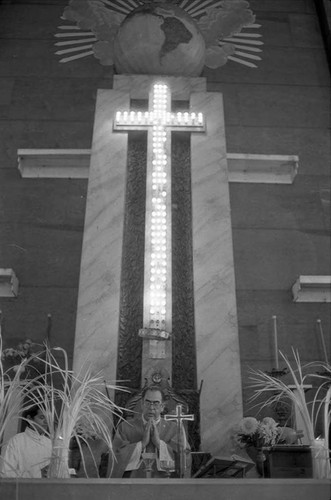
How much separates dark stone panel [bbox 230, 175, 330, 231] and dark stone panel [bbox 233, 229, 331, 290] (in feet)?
0.43

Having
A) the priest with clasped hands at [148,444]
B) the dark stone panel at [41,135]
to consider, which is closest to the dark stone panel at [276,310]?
the priest with clasped hands at [148,444]

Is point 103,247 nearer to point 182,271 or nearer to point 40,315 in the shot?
point 182,271

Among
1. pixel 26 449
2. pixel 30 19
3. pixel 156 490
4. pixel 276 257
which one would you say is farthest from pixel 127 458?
pixel 30 19

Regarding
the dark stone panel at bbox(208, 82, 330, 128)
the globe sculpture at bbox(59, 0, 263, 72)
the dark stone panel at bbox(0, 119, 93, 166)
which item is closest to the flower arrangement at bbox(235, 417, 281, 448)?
the dark stone panel at bbox(0, 119, 93, 166)

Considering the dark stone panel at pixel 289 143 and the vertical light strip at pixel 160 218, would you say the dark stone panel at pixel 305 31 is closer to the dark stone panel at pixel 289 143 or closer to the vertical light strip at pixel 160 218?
the dark stone panel at pixel 289 143

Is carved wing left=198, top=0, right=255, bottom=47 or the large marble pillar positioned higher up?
carved wing left=198, top=0, right=255, bottom=47

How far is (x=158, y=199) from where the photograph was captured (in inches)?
260

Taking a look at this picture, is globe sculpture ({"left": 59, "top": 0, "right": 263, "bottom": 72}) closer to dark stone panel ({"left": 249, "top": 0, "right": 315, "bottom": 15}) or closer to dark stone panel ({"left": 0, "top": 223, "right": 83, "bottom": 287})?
dark stone panel ({"left": 249, "top": 0, "right": 315, "bottom": 15})

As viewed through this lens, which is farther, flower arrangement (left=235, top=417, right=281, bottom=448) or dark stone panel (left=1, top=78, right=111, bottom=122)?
dark stone panel (left=1, top=78, right=111, bottom=122)

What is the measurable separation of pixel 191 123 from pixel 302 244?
2533 mm

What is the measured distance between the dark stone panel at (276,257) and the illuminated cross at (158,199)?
2051 millimetres

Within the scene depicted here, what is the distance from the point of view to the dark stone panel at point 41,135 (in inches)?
362

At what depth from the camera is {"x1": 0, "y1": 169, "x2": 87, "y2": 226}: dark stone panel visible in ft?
28.1

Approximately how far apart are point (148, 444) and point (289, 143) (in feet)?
21.1
